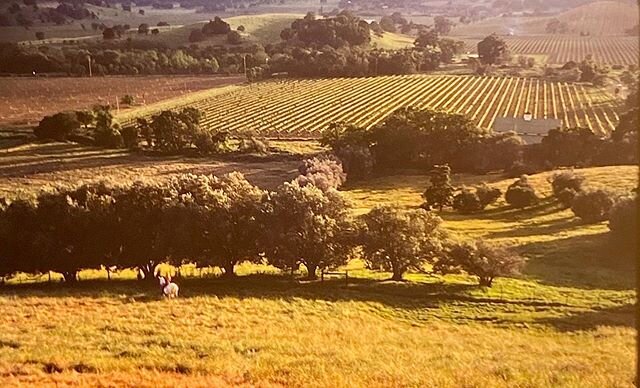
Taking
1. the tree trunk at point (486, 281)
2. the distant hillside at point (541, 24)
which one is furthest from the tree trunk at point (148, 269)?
the distant hillside at point (541, 24)

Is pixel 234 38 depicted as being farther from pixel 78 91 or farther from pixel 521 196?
pixel 521 196

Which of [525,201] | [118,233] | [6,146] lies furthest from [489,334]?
[6,146]

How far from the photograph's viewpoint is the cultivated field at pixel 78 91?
3953 cm

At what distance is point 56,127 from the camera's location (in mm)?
36125

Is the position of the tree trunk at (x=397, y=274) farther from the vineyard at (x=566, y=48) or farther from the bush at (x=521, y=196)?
the vineyard at (x=566, y=48)

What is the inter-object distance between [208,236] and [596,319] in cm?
929

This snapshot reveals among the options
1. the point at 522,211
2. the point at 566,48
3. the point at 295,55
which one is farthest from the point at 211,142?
the point at 566,48

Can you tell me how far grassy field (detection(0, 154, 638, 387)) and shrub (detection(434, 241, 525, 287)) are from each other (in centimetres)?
37

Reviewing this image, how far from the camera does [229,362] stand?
31.8 ft

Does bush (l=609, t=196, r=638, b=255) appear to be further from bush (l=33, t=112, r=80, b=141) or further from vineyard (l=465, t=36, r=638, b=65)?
vineyard (l=465, t=36, r=638, b=65)

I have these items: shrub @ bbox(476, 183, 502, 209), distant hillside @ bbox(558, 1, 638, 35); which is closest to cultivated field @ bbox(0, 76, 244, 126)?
shrub @ bbox(476, 183, 502, 209)

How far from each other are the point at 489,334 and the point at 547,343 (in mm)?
1195

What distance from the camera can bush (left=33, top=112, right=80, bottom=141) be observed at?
35.5m

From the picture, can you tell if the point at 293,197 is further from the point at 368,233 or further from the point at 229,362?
the point at 229,362
